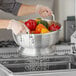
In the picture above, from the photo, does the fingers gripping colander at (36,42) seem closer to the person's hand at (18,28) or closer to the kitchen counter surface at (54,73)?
the person's hand at (18,28)

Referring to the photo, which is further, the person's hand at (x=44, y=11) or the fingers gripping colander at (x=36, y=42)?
the person's hand at (x=44, y=11)

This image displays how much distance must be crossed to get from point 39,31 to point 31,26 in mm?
46

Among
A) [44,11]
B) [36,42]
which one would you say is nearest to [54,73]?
[36,42]

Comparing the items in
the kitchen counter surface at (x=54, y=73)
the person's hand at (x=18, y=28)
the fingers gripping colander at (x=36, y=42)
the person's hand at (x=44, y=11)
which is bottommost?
the kitchen counter surface at (x=54, y=73)

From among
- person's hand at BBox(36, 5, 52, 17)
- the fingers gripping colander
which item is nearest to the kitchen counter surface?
the fingers gripping colander

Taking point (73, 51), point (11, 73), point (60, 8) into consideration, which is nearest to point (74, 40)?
point (73, 51)

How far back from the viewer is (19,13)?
1.40 m

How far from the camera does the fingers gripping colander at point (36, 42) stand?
37.8 inches

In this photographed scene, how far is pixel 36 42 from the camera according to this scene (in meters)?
0.97

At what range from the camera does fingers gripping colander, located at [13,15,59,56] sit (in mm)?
960

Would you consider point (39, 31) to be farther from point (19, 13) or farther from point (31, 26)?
point (19, 13)

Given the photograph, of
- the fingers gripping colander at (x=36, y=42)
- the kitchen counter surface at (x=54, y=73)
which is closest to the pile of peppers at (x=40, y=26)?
the fingers gripping colander at (x=36, y=42)

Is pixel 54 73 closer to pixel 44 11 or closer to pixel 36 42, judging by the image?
pixel 36 42

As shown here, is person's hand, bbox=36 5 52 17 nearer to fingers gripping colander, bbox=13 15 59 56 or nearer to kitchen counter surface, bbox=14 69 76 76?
fingers gripping colander, bbox=13 15 59 56
